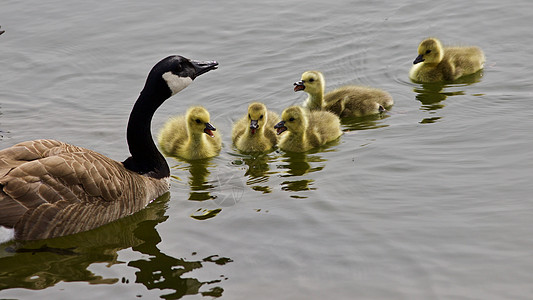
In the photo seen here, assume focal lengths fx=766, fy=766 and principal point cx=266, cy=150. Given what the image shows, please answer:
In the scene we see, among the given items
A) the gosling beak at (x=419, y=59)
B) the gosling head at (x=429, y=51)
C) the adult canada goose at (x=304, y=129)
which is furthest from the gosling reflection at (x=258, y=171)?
the gosling head at (x=429, y=51)

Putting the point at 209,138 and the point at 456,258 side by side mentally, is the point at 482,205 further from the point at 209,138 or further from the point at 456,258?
the point at 209,138

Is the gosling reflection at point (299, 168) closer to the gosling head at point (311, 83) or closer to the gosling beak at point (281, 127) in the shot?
the gosling beak at point (281, 127)

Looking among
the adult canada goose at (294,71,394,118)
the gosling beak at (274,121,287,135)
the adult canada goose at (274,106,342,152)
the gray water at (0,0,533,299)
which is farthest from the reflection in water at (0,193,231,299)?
the adult canada goose at (294,71,394,118)

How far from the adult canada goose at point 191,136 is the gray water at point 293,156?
7.2 inches

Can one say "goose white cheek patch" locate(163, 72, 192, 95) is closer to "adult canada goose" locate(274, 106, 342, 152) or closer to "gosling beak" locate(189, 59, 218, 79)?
"gosling beak" locate(189, 59, 218, 79)

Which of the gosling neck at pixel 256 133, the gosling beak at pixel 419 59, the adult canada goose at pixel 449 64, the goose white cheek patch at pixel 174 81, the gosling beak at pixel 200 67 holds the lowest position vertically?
the gosling neck at pixel 256 133

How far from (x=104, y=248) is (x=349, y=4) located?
25.0 feet

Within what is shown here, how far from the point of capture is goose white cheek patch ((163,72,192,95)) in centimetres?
743

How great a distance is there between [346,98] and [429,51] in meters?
1.47

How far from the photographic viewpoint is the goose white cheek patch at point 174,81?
743 centimetres

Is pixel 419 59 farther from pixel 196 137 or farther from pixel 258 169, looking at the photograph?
pixel 196 137

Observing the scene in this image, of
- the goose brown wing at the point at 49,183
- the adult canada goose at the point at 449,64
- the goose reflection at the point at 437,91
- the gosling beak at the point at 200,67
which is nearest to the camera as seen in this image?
the goose brown wing at the point at 49,183

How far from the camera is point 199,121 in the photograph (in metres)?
8.62

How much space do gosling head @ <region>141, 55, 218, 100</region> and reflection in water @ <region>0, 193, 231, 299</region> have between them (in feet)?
4.23
